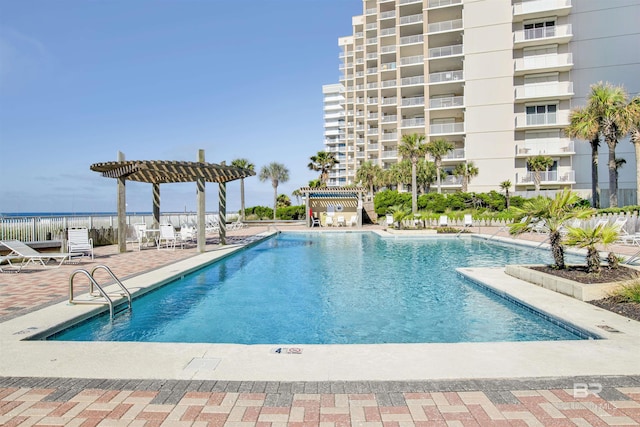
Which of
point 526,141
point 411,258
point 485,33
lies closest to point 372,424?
point 411,258

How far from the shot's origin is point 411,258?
12555mm

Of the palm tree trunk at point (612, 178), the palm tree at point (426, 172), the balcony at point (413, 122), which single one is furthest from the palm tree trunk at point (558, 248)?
the balcony at point (413, 122)

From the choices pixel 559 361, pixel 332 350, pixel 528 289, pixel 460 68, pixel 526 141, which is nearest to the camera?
pixel 559 361

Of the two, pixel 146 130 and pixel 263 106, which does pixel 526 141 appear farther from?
pixel 146 130

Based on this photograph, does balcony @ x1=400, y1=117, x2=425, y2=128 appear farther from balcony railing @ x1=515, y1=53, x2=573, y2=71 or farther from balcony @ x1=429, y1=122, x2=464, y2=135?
balcony railing @ x1=515, y1=53, x2=573, y2=71

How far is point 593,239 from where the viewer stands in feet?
21.3

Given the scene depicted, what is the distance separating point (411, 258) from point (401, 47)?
34058mm

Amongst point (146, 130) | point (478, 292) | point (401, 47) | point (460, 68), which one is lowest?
point (478, 292)

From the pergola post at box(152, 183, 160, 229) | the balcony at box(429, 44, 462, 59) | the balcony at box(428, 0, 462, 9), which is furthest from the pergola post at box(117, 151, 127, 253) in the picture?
the balcony at box(428, 0, 462, 9)

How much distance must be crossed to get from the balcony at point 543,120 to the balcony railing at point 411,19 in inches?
594

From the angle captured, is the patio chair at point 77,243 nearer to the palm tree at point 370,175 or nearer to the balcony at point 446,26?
the palm tree at point 370,175

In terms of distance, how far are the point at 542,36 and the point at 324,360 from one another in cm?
3814

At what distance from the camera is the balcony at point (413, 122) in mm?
39656

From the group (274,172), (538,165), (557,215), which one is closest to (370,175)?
(274,172)
